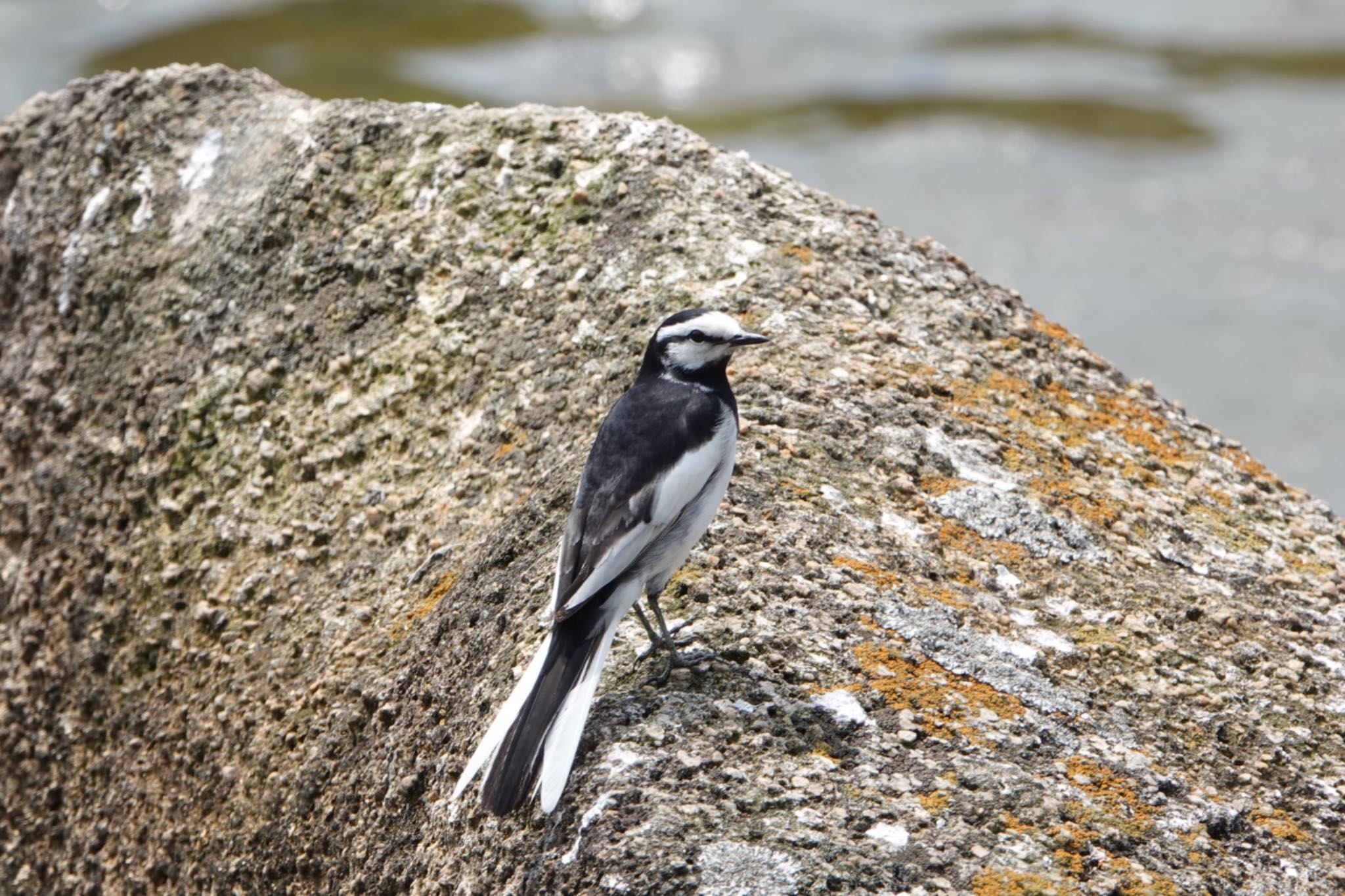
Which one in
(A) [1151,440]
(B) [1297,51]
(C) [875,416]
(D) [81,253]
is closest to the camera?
(C) [875,416]

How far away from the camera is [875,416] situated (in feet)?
17.8

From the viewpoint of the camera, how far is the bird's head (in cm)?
512

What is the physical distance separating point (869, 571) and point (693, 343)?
994mm

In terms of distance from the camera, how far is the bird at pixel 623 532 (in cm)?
419

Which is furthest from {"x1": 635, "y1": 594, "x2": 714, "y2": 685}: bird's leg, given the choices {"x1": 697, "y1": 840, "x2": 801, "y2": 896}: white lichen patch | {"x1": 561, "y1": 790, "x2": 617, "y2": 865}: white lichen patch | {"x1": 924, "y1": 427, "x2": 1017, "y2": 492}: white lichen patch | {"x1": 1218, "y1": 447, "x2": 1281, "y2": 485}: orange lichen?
{"x1": 1218, "y1": 447, "x2": 1281, "y2": 485}: orange lichen

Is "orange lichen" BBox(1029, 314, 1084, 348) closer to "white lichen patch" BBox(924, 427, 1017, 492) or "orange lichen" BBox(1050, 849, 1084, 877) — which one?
"white lichen patch" BBox(924, 427, 1017, 492)

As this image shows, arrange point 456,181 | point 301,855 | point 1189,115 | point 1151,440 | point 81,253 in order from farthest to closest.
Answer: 1. point 1189,115
2. point 81,253
3. point 456,181
4. point 1151,440
5. point 301,855

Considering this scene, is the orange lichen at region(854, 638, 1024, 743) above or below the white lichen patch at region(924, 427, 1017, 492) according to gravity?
below

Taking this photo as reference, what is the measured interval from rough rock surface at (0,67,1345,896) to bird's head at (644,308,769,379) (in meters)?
0.34

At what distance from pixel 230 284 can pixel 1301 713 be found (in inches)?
173

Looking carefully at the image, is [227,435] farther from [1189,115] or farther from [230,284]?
[1189,115]

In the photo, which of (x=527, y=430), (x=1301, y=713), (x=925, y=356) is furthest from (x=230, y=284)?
(x=1301, y=713)

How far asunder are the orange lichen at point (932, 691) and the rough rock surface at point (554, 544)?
0.01m

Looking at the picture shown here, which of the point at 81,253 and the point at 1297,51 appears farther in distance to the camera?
the point at 1297,51
